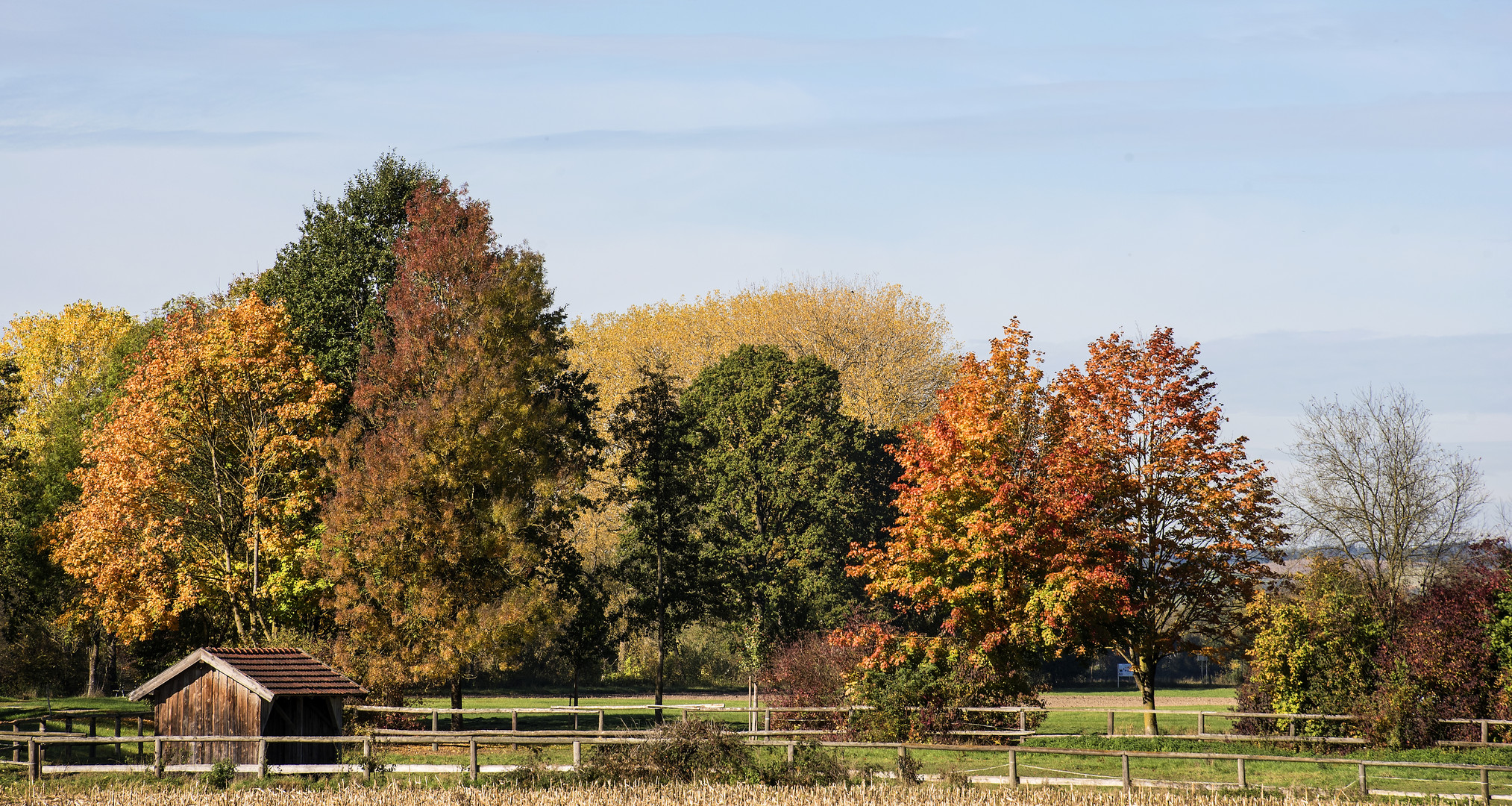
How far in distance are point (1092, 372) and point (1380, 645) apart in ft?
33.7

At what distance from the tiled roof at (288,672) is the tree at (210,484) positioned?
8.15 metres

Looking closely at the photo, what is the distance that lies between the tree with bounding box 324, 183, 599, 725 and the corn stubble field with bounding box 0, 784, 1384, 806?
520 inches

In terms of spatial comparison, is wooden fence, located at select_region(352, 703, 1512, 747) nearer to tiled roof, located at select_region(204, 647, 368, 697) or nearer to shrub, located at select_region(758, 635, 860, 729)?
shrub, located at select_region(758, 635, 860, 729)

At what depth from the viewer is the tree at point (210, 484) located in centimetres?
3750

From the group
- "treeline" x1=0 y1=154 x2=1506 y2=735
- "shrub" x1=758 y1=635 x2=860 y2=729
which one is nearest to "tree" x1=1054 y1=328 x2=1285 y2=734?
"treeline" x1=0 y1=154 x2=1506 y2=735

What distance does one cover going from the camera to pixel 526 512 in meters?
37.5

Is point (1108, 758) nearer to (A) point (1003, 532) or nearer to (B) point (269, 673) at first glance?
(A) point (1003, 532)

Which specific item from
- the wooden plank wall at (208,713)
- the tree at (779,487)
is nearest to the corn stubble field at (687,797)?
the wooden plank wall at (208,713)

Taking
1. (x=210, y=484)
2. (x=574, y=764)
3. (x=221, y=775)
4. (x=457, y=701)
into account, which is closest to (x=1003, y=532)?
(x=574, y=764)

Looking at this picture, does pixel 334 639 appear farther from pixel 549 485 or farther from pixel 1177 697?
pixel 1177 697

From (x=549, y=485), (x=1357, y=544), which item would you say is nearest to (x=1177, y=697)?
(x=1357, y=544)

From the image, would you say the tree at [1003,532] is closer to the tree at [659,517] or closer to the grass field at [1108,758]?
the grass field at [1108,758]

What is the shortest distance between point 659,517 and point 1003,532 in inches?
691

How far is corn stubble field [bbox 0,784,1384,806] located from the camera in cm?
1912
